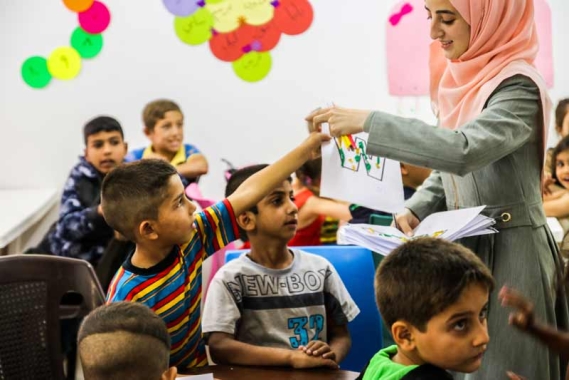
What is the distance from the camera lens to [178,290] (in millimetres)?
2035

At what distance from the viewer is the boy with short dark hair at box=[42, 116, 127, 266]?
383 centimetres

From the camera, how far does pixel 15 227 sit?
4.02m

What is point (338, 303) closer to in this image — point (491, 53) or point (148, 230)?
point (148, 230)

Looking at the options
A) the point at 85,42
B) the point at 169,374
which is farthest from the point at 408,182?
the point at 85,42

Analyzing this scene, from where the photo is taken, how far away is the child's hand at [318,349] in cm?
209

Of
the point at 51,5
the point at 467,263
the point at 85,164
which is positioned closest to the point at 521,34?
the point at 467,263

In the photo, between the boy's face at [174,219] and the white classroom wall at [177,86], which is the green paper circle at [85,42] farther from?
the boy's face at [174,219]

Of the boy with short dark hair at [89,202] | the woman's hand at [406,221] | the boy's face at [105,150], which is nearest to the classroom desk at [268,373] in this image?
the woman's hand at [406,221]

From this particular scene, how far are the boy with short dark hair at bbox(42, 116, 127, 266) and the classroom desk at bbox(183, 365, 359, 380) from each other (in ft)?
6.43

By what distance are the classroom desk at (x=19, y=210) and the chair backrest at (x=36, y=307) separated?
1.73 m

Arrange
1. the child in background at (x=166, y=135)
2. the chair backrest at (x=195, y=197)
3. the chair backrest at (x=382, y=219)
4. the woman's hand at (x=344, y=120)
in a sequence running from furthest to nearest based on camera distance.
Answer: the child in background at (x=166, y=135), the chair backrest at (x=195, y=197), the chair backrest at (x=382, y=219), the woman's hand at (x=344, y=120)

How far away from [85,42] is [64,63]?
0.58 feet

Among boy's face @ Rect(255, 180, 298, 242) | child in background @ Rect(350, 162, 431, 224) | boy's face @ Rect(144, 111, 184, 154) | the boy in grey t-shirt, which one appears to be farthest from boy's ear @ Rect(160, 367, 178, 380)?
boy's face @ Rect(144, 111, 184, 154)

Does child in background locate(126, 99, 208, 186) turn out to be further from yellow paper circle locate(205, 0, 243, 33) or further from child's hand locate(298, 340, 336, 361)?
child's hand locate(298, 340, 336, 361)
